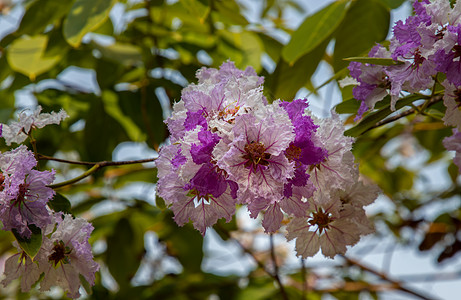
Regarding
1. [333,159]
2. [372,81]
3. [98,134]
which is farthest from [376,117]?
[98,134]

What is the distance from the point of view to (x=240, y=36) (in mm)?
1489

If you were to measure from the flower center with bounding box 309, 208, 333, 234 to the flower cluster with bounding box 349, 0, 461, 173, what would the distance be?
0.59 ft

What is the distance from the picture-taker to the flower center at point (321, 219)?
822 mm

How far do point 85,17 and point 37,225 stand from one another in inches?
22.3

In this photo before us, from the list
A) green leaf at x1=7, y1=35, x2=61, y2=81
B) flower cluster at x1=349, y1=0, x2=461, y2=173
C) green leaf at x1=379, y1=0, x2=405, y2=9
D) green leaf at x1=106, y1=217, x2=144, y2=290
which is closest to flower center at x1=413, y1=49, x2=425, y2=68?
flower cluster at x1=349, y1=0, x2=461, y2=173

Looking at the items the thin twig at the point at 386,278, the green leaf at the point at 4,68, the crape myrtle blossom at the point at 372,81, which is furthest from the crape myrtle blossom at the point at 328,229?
the green leaf at the point at 4,68

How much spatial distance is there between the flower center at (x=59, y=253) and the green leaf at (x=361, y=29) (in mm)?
689

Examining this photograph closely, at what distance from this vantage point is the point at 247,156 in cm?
66

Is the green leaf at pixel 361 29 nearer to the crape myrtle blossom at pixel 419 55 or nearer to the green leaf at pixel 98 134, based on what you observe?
the crape myrtle blossom at pixel 419 55

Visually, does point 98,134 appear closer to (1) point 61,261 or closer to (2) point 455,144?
(1) point 61,261

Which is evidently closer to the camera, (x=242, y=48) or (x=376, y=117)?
(x=376, y=117)

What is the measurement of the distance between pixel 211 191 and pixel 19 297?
5.01 ft

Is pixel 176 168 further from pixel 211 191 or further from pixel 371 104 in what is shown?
pixel 371 104

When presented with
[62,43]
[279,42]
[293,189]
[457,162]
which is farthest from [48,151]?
[457,162]
